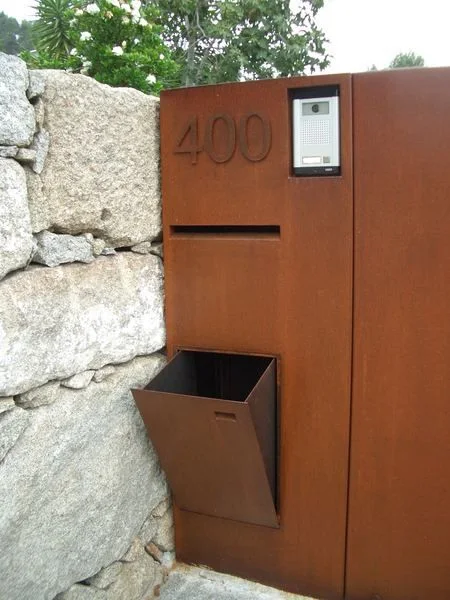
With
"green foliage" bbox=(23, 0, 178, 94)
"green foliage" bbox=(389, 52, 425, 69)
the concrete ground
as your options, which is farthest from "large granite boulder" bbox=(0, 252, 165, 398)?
"green foliage" bbox=(389, 52, 425, 69)

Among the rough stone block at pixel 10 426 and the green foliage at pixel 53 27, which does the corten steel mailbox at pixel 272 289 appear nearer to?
the rough stone block at pixel 10 426

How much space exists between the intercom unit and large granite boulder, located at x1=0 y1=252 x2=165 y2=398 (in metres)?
0.64

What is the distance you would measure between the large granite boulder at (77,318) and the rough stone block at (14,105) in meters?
0.35

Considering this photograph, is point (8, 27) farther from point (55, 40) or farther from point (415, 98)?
point (415, 98)

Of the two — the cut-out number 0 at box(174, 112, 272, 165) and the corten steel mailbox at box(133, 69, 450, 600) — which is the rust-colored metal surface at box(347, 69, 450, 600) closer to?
the corten steel mailbox at box(133, 69, 450, 600)

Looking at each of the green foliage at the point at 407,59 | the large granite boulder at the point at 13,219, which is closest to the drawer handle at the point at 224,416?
the large granite boulder at the point at 13,219

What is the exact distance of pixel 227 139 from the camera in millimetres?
1977

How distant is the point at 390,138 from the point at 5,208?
1.15m

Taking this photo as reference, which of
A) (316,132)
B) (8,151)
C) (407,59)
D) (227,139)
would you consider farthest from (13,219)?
(407,59)

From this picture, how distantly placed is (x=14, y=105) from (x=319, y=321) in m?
1.13

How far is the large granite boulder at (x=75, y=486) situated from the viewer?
1577 millimetres

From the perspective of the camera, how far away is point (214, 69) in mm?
9055

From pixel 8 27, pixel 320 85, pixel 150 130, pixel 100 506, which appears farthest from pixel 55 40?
pixel 8 27

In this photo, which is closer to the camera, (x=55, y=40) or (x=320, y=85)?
(x=320, y=85)
